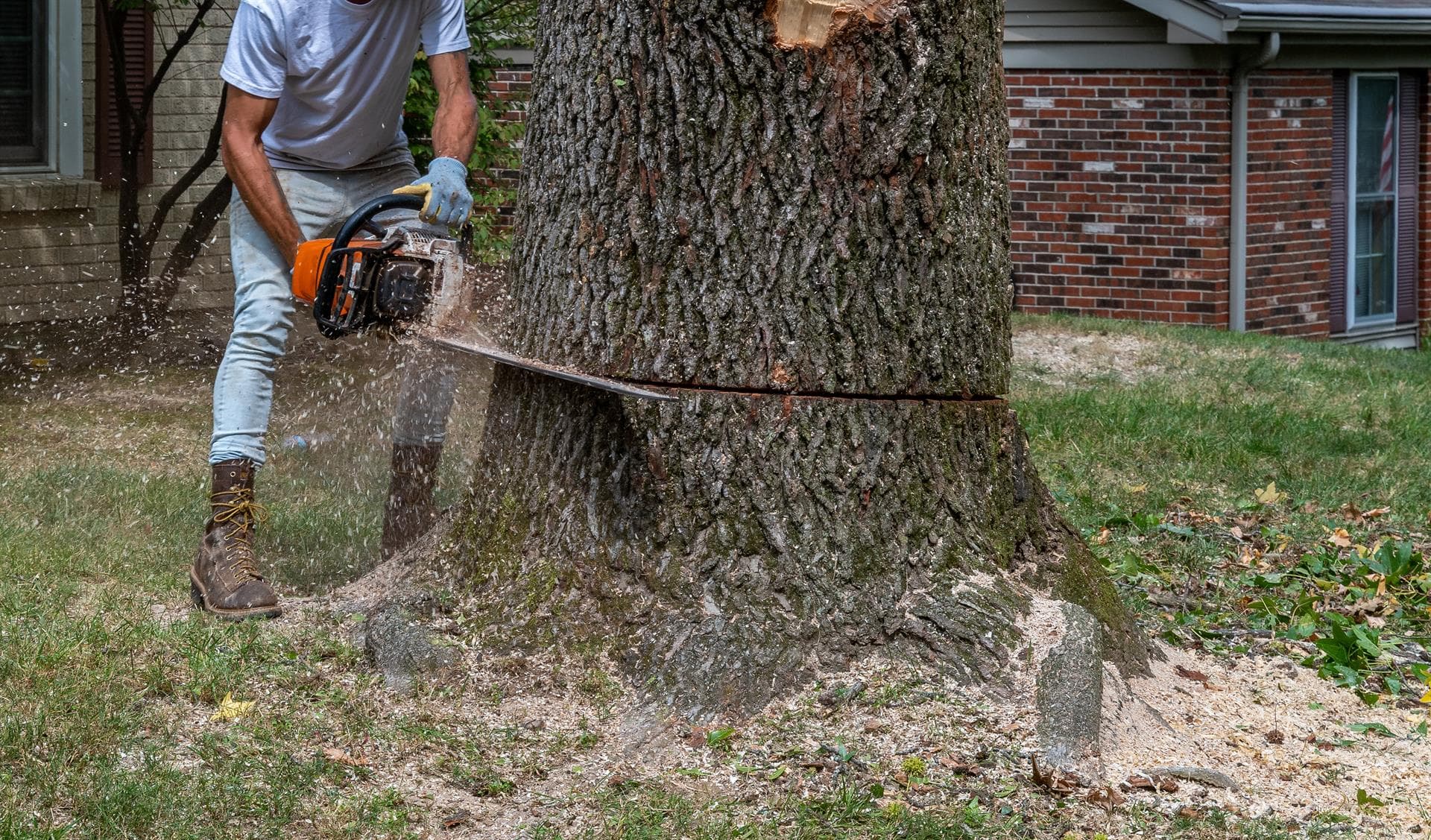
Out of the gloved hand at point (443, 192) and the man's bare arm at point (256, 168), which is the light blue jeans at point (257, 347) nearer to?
the man's bare arm at point (256, 168)

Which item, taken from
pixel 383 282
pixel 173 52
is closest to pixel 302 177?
pixel 383 282

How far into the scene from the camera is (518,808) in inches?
118

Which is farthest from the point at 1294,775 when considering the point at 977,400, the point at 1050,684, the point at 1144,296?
the point at 1144,296

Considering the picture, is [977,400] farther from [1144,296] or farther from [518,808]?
[1144,296]

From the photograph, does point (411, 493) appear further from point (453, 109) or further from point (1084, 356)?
point (1084, 356)

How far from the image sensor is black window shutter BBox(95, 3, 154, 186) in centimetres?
978

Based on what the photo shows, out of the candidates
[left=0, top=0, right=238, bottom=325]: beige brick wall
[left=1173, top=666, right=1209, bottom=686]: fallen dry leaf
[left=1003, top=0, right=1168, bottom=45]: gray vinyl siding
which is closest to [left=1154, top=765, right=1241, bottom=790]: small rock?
[left=1173, top=666, right=1209, bottom=686]: fallen dry leaf

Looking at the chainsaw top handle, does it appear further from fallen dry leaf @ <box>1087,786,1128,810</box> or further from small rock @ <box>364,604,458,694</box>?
fallen dry leaf @ <box>1087,786,1128,810</box>

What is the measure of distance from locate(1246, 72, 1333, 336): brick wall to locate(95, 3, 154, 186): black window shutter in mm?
7757

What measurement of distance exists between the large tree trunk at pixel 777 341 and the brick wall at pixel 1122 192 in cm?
883

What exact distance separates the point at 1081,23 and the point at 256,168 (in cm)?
909

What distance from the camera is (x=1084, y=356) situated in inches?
389

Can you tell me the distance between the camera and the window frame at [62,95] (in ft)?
31.2

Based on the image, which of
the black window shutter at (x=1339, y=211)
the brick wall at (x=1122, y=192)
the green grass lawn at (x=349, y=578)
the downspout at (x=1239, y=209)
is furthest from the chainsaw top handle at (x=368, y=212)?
the black window shutter at (x=1339, y=211)
